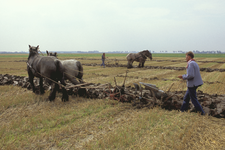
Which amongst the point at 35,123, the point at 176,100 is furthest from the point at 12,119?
the point at 176,100

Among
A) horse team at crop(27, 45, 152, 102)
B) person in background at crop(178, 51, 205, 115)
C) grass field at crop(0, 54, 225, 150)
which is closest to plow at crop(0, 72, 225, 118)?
grass field at crop(0, 54, 225, 150)

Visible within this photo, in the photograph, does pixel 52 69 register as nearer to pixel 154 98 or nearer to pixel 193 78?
pixel 154 98

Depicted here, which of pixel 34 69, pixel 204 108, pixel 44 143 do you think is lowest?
pixel 44 143

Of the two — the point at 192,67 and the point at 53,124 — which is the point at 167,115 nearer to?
the point at 192,67

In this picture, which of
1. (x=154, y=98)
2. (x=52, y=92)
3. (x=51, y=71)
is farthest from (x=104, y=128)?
(x=51, y=71)

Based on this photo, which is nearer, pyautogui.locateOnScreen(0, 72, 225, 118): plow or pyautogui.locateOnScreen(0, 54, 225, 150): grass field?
pyautogui.locateOnScreen(0, 54, 225, 150): grass field

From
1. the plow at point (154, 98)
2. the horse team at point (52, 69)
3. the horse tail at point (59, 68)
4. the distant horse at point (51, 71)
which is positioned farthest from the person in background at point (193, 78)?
the horse tail at point (59, 68)

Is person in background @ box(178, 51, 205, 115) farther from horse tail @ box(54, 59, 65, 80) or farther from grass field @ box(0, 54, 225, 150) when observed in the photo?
horse tail @ box(54, 59, 65, 80)

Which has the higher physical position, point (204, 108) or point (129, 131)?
point (204, 108)

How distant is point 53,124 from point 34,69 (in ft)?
13.0

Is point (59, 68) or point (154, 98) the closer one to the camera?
point (154, 98)

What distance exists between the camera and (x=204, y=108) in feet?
17.6

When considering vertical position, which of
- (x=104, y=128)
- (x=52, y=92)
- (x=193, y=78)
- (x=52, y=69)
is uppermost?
(x=52, y=69)

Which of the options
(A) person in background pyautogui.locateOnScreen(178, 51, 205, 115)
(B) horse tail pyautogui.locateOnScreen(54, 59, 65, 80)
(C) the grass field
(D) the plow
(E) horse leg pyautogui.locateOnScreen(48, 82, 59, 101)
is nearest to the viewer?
(C) the grass field
